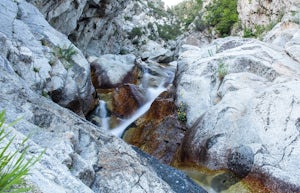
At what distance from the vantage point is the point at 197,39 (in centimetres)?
4688

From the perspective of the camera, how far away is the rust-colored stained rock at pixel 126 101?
13.5m

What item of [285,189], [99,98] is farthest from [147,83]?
[285,189]

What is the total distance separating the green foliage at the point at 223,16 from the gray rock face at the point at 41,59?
3091 centimetres

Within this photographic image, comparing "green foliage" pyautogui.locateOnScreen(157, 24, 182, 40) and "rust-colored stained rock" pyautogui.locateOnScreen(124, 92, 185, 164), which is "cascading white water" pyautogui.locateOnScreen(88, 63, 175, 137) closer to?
"rust-colored stained rock" pyautogui.locateOnScreen(124, 92, 185, 164)

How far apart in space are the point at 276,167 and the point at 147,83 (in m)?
12.0

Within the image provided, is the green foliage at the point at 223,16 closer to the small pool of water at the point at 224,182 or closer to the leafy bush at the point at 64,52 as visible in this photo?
the leafy bush at the point at 64,52

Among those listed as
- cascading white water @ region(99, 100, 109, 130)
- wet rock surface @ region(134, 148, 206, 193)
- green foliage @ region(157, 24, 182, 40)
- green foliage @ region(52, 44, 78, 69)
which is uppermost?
green foliage @ region(52, 44, 78, 69)

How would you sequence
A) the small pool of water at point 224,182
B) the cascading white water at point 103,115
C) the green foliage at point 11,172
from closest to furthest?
the green foliage at point 11,172 → the small pool of water at point 224,182 → the cascading white water at point 103,115

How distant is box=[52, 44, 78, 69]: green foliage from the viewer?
11780 mm

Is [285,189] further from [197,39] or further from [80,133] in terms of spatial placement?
[197,39]

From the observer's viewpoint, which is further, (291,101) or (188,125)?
(188,125)

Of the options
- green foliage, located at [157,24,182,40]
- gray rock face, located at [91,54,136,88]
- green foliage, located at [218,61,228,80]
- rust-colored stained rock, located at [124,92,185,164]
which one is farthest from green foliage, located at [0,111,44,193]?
green foliage, located at [157,24,182,40]

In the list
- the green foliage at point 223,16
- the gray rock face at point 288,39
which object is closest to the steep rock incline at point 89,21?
the gray rock face at point 288,39

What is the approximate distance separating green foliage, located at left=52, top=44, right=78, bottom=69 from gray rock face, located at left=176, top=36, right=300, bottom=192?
4.19 m
